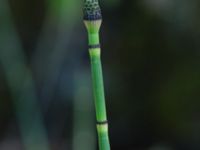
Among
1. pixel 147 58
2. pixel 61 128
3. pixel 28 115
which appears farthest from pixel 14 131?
pixel 147 58

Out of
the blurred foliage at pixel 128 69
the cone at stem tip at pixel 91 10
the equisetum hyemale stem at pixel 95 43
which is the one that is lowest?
the blurred foliage at pixel 128 69

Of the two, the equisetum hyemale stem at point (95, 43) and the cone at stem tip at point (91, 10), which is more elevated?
the cone at stem tip at point (91, 10)

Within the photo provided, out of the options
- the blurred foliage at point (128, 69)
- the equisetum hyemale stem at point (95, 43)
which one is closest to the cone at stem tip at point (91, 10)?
the equisetum hyemale stem at point (95, 43)

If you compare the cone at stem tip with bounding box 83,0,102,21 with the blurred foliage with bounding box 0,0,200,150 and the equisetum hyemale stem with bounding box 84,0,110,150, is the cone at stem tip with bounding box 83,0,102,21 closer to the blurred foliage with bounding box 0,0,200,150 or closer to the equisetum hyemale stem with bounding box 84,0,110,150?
the equisetum hyemale stem with bounding box 84,0,110,150

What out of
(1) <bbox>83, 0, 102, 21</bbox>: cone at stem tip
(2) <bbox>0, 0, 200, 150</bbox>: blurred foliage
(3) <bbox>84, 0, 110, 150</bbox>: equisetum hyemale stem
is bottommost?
(2) <bbox>0, 0, 200, 150</bbox>: blurred foliage

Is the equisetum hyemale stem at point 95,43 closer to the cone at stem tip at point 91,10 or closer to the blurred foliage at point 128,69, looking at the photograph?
the cone at stem tip at point 91,10

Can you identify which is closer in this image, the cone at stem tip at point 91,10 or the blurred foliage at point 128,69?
the cone at stem tip at point 91,10

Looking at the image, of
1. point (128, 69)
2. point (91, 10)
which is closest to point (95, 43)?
point (91, 10)

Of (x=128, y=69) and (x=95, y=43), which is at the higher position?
(x=95, y=43)

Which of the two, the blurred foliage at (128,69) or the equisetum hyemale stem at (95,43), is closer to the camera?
the equisetum hyemale stem at (95,43)

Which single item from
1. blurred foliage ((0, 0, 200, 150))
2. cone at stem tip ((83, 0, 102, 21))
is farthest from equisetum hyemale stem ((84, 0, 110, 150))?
blurred foliage ((0, 0, 200, 150))

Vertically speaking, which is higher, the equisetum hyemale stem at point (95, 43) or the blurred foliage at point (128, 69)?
the equisetum hyemale stem at point (95, 43)

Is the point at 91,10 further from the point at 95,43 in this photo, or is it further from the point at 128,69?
the point at 128,69
